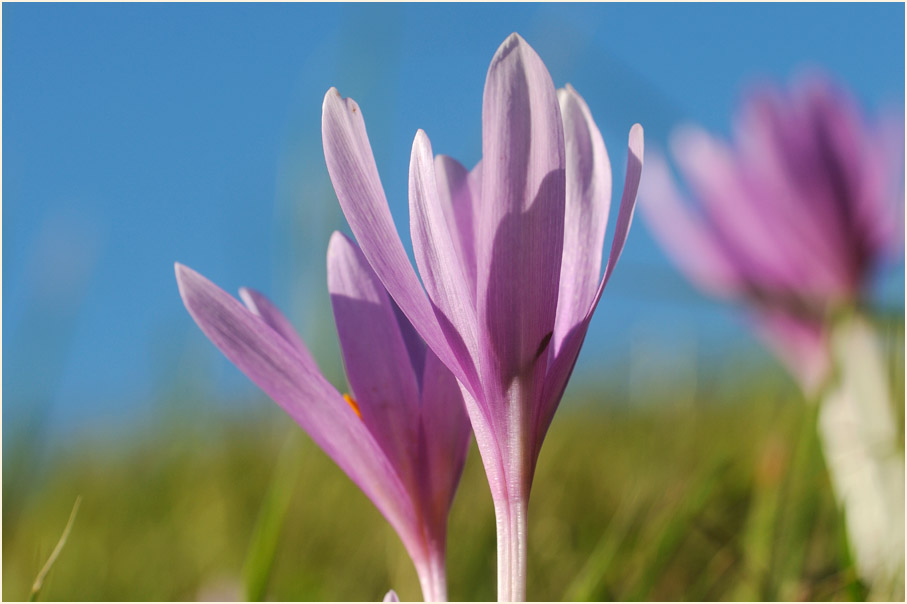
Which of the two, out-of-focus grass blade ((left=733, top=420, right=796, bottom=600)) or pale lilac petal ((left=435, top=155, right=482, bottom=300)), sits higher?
pale lilac petal ((left=435, top=155, right=482, bottom=300))

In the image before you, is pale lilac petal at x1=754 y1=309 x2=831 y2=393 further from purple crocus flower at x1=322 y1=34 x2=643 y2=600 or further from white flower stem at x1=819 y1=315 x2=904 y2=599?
purple crocus flower at x1=322 y1=34 x2=643 y2=600

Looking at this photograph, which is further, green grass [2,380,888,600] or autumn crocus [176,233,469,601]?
green grass [2,380,888,600]

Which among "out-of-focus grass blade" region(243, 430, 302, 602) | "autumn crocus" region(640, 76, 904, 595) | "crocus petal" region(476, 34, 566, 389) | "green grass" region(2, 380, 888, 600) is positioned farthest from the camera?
"autumn crocus" region(640, 76, 904, 595)

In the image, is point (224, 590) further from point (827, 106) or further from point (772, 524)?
point (827, 106)

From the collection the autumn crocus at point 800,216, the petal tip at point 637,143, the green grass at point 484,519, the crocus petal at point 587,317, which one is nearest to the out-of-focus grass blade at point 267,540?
the green grass at point 484,519

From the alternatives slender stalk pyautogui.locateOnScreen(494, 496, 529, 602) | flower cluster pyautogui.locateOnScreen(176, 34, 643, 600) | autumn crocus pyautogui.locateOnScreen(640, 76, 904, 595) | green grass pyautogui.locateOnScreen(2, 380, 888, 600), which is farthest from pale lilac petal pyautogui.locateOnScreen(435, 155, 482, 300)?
autumn crocus pyautogui.locateOnScreen(640, 76, 904, 595)

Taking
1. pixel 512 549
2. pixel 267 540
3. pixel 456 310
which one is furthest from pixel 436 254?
pixel 267 540

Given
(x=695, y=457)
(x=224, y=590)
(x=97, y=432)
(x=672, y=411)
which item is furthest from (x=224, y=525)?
(x=97, y=432)
